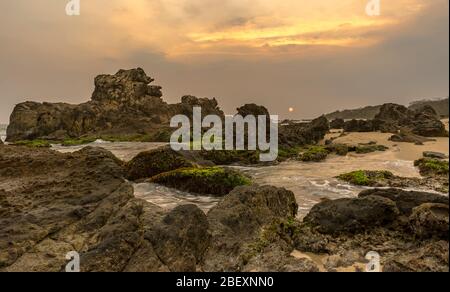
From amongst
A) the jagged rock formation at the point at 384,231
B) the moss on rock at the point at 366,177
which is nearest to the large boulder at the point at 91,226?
the jagged rock formation at the point at 384,231

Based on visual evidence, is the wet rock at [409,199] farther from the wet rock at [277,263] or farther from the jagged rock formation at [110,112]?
the jagged rock formation at [110,112]

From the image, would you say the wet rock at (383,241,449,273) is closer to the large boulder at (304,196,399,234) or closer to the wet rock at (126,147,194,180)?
the large boulder at (304,196,399,234)

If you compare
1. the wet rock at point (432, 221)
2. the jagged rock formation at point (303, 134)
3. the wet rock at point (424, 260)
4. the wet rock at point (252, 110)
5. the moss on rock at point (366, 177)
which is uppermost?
the wet rock at point (252, 110)

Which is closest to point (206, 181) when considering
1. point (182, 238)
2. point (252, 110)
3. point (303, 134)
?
point (182, 238)

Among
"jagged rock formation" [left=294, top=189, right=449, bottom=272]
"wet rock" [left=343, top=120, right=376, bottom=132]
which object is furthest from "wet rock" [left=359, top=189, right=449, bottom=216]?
"wet rock" [left=343, top=120, right=376, bottom=132]

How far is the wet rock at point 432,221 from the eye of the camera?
20.2 feet

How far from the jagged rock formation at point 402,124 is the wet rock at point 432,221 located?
3179cm

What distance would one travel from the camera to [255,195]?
8.66m

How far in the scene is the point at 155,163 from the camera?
613 inches

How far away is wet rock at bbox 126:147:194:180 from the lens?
15484 mm

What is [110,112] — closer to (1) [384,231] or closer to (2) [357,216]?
(2) [357,216]

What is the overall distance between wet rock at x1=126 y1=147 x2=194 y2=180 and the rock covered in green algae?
179cm

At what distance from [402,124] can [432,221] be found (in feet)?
143
